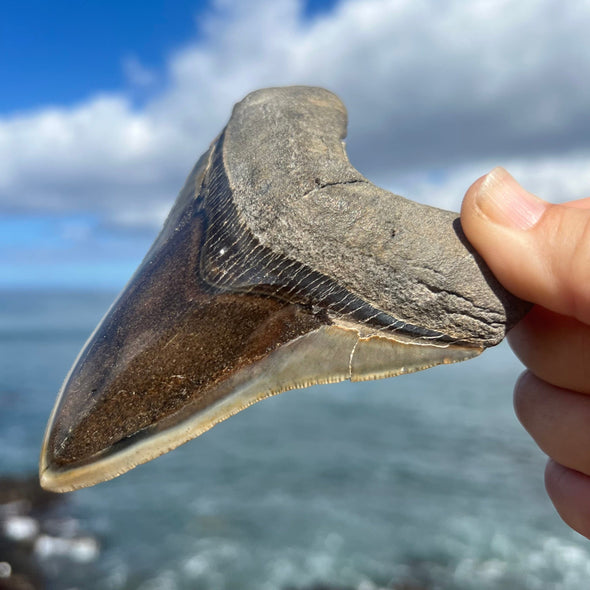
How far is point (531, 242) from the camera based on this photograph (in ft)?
6.18

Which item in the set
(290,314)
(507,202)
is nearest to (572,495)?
(507,202)

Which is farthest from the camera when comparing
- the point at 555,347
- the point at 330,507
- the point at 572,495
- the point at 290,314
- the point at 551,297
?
the point at 330,507

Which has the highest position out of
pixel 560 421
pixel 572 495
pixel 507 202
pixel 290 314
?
pixel 507 202

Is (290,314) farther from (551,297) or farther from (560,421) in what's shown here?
(560,421)

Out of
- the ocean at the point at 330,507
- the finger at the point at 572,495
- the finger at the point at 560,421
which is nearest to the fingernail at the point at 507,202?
the finger at the point at 560,421

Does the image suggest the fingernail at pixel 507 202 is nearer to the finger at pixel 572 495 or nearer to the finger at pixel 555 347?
the finger at pixel 555 347

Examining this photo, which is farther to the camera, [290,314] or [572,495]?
[572,495]

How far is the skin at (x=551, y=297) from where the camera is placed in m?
1.80

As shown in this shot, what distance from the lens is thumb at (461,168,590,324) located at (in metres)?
1.78

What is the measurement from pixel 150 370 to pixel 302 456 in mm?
10572

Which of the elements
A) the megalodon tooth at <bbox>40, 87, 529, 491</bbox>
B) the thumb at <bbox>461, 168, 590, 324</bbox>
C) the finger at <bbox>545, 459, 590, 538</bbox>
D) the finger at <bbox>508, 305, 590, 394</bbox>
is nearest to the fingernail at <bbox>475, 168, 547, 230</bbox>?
the thumb at <bbox>461, 168, 590, 324</bbox>

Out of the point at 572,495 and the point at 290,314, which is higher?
the point at 290,314

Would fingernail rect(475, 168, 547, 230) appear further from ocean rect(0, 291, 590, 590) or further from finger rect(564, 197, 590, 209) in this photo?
ocean rect(0, 291, 590, 590)

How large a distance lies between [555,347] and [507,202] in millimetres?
913
